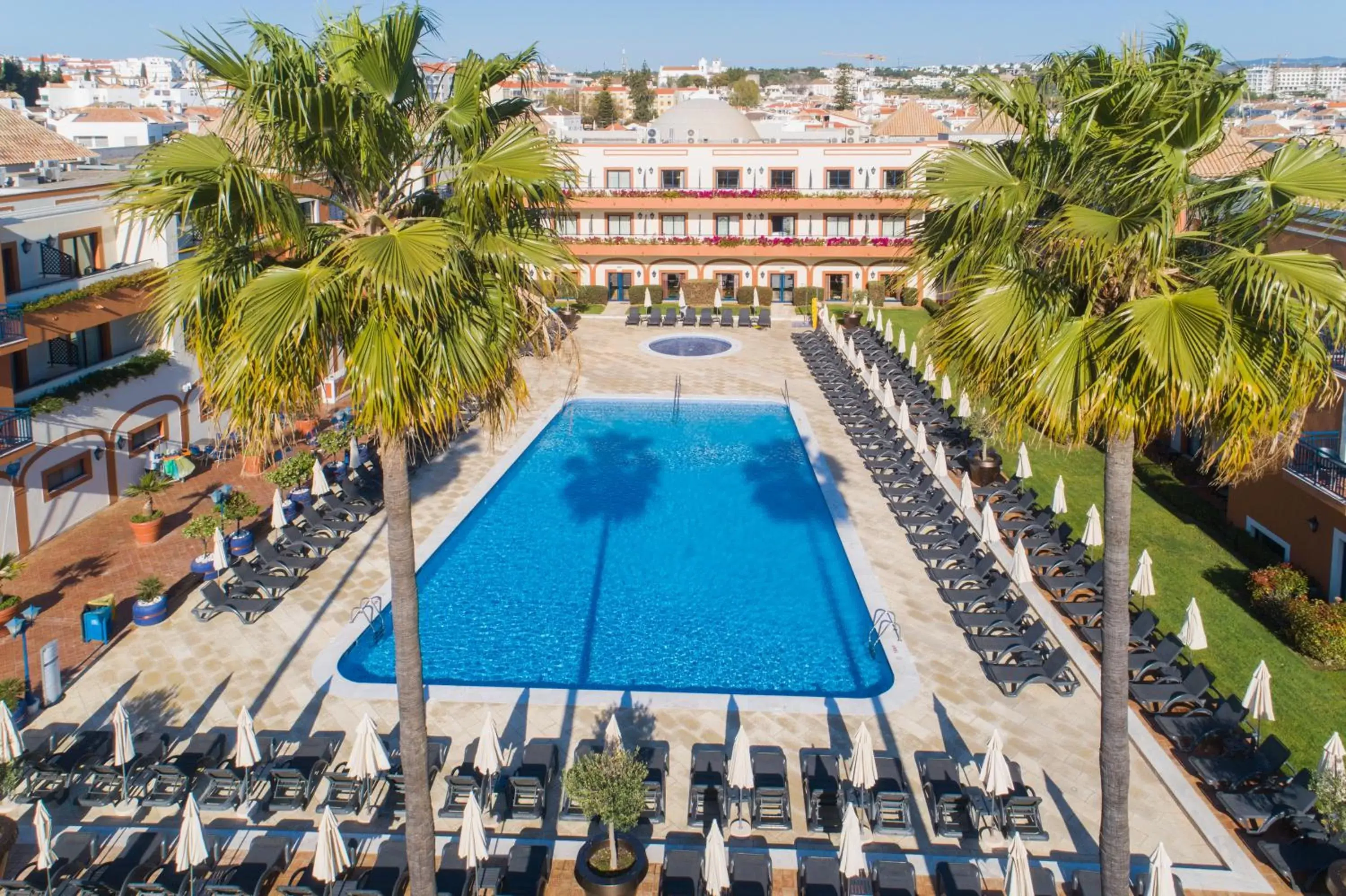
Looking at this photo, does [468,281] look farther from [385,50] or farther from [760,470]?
[760,470]

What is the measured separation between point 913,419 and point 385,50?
23.3 meters

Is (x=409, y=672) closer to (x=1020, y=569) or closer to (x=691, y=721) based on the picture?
(x=691, y=721)

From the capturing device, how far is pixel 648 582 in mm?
20734

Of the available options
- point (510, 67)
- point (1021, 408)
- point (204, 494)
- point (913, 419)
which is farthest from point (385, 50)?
point (913, 419)

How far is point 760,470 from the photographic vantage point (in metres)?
27.2

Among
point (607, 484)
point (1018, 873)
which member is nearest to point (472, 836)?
point (1018, 873)

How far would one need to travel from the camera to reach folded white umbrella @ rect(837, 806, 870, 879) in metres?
11.3

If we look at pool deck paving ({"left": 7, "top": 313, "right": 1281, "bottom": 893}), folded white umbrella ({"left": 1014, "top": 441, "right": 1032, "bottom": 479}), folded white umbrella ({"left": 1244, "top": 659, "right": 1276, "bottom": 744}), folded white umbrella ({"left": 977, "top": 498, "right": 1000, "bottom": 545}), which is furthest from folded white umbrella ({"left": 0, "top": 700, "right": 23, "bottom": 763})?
folded white umbrella ({"left": 1014, "top": 441, "right": 1032, "bottom": 479})

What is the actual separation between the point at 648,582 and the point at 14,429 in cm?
1225

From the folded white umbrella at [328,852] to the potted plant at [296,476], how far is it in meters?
12.5

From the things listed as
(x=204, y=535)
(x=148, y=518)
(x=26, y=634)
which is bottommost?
(x=26, y=634)

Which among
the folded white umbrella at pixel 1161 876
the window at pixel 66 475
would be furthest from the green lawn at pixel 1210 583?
the window at pixel 66 475

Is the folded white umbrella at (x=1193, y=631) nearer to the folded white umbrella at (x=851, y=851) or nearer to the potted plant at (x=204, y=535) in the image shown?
the folded white umbrella at (x=851, y=851)

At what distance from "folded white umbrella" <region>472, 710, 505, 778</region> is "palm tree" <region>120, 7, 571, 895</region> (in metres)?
3.77
